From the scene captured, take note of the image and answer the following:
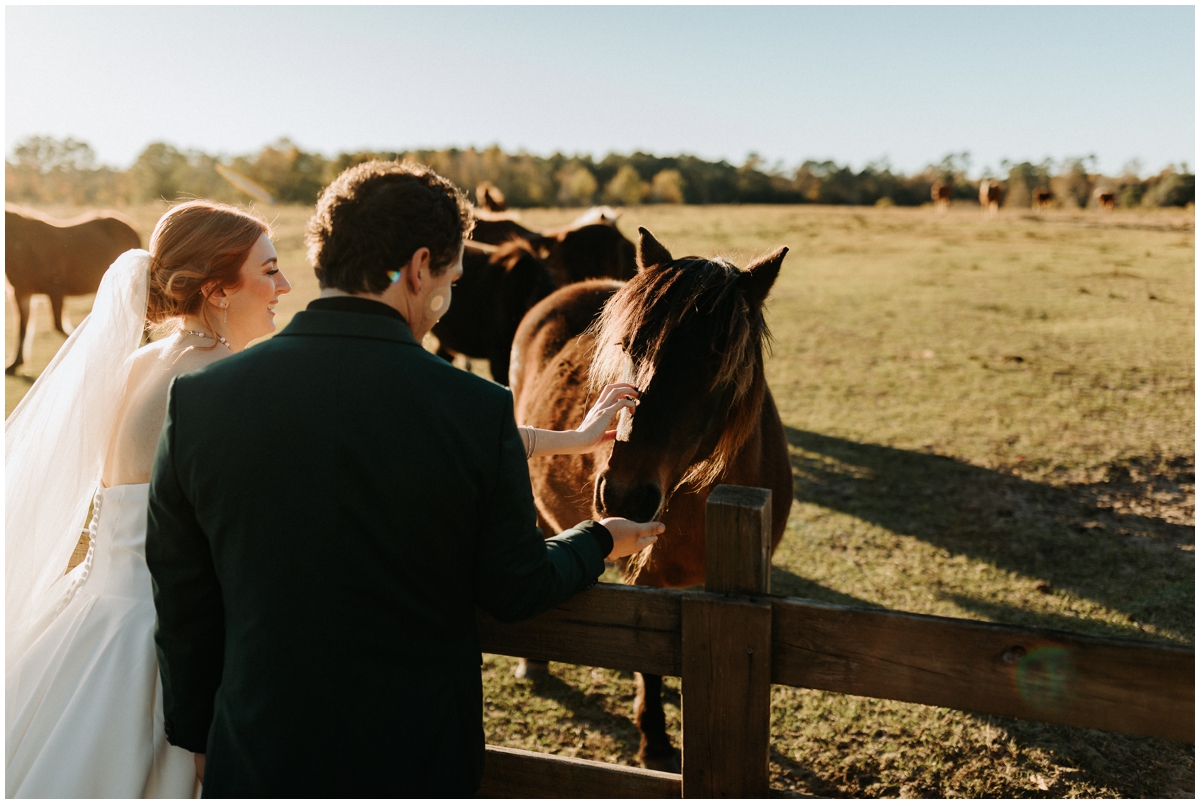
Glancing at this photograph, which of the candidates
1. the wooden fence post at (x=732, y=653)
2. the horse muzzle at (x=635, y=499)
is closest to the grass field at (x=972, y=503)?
the horse muzzle at (x=635, y=499)

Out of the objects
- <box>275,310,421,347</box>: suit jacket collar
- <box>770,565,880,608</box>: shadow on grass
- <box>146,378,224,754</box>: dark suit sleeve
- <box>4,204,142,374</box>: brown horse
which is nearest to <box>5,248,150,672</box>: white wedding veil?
<box>146,378,224,754</box>: dark suit sleeve

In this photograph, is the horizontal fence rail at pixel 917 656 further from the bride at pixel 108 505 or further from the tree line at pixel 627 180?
the tree line at pixel 627 180

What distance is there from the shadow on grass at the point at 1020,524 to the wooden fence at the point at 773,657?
3.69 metres

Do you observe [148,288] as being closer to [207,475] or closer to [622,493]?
[207,475]

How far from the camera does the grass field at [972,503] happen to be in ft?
11.9

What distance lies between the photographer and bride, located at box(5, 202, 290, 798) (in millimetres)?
1893

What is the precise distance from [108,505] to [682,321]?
6.15ft

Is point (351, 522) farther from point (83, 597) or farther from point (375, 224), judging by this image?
point (83, 597)

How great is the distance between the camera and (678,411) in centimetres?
239

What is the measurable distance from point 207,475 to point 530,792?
151 cm

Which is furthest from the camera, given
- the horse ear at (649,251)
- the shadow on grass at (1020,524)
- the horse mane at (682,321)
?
the shadow on grass at (1020,524)

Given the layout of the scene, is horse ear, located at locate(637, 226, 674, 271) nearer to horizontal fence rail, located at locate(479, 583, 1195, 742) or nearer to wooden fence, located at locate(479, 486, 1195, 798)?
wooden fence, located at locate(479, 486, 1195, 798)

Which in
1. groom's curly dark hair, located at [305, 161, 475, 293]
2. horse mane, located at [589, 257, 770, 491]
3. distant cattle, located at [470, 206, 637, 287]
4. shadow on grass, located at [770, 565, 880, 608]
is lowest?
shadow on grass, located at [770, 565, 880, 608]

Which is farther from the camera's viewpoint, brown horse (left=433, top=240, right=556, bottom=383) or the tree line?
the tree line
